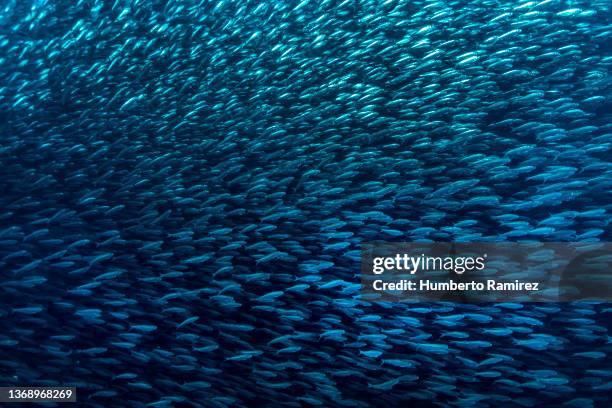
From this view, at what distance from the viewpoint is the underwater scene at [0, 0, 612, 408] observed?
2.11 metres

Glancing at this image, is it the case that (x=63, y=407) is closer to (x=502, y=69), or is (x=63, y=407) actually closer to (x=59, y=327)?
(x=59, y=327)

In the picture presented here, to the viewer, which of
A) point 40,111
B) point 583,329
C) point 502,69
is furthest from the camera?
point 40,111

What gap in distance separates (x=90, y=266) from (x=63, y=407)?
0.65m

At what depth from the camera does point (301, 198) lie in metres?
2.23

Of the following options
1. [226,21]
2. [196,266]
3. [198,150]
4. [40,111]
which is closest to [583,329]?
[196,266]

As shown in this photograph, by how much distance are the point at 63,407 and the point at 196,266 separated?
34.9 inches

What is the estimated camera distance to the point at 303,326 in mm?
2184

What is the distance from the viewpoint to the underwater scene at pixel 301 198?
211 centimetres

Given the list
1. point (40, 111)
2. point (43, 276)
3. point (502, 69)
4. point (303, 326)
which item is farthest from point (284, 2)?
point (43, 276)

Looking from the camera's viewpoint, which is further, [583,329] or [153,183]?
[153,183]

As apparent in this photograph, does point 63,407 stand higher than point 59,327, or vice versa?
point 59,327

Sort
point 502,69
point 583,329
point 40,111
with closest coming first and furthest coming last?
point 583,329, point 502,69, point 40,111

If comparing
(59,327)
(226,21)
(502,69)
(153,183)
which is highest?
(226,21)

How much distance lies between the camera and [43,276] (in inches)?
88.9
